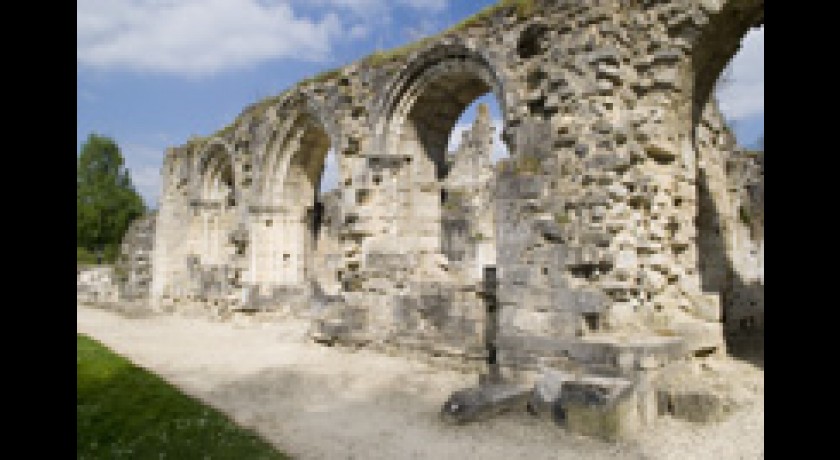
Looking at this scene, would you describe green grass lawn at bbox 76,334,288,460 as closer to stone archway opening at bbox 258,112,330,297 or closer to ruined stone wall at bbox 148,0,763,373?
ruined stone wall at bbox 148,0,763,373

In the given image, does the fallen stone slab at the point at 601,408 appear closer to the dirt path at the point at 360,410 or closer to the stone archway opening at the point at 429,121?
the dirt path at the point at 360,410

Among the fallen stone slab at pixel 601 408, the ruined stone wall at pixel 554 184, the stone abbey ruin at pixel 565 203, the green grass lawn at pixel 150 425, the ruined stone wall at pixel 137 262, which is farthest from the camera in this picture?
the ruined stone wall at pixel 137 262

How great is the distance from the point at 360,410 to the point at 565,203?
9.56 ft

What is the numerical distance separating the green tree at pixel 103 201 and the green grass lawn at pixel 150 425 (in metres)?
20.9

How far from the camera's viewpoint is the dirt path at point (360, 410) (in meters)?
4.03

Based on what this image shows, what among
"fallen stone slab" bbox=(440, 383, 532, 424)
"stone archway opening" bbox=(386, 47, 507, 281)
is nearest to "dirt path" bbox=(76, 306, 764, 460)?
"fallen stone slab" bbox=(440, 383, 532, 424)

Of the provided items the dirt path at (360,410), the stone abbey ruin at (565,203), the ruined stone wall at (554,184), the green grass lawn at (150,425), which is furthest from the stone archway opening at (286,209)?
the green grass lawn at (150,425)

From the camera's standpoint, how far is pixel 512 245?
595 cm

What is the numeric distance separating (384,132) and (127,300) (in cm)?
1158

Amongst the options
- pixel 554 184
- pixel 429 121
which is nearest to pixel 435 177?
pixel 429 121

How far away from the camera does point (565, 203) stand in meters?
5.73

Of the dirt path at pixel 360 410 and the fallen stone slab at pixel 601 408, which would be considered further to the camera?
the fallen stone slab at pixel 601 408

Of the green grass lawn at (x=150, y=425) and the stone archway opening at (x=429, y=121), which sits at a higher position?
the stone archway opening at (x=429, y=121)
